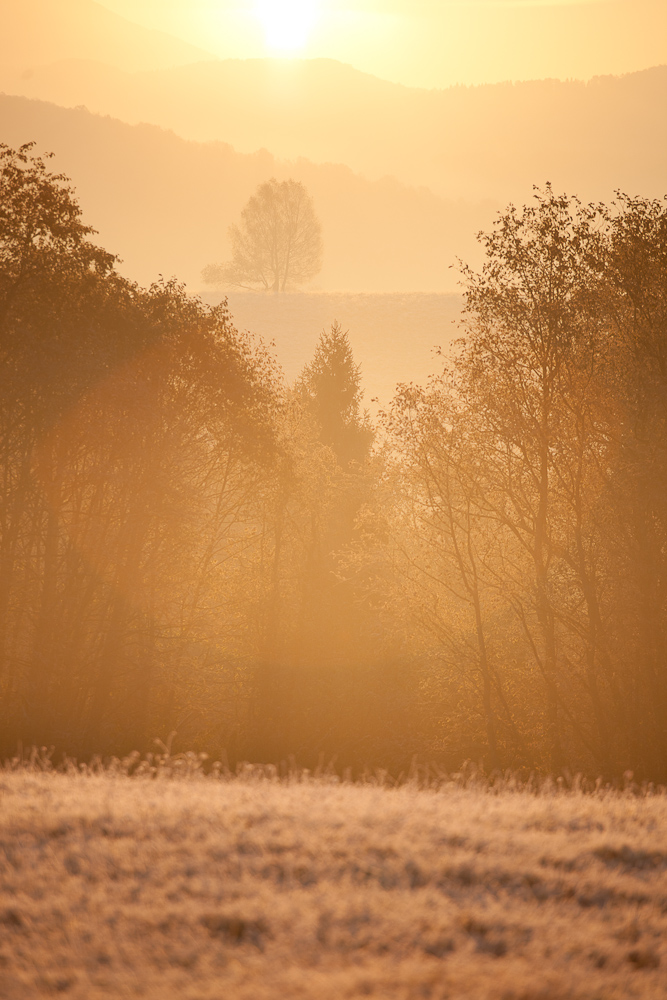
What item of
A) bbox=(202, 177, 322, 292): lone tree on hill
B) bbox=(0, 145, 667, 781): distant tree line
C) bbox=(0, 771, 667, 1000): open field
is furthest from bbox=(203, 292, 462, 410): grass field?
bbox=(0, 771, 667, 1000): open field

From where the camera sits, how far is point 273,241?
400 ft

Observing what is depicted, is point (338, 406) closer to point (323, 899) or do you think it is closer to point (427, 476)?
point (427, 476)

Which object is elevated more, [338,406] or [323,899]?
[338,406]

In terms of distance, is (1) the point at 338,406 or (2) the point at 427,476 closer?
(2) the point at 427,476

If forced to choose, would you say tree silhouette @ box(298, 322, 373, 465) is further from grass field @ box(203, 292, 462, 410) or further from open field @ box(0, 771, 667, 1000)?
open field @ box(0, 771, 667, 1000)

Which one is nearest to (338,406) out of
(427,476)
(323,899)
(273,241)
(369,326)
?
(427,476)

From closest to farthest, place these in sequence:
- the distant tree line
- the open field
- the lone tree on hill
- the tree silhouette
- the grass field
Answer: the open field < the distant tree line < the tree silhouette < the grass field < the lone tree on hill

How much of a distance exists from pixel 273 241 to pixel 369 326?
37.7 meters

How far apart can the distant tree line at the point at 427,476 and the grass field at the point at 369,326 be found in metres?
48.9

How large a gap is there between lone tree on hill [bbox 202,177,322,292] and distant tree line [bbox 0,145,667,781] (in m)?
103

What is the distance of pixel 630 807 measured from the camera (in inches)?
370

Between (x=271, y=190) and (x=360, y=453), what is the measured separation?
95660 mm

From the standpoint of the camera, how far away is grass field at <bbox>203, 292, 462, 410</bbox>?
263 ft

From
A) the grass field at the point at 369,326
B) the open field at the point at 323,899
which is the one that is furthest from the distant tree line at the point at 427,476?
the grass field at the point at 369,326
